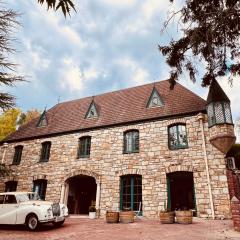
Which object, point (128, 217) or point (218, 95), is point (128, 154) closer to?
point (128, 217)

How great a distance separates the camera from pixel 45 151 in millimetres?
17188

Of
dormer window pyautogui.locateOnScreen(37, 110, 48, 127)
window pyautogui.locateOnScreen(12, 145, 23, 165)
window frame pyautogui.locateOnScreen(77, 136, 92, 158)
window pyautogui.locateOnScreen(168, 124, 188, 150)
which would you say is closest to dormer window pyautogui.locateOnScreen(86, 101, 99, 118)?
window frame pyautogui.locateOnScreen(77, 136, 92, 158)

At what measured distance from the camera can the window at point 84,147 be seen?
15.6 m

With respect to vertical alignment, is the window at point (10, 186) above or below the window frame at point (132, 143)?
below

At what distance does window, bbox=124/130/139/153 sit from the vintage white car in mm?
5306

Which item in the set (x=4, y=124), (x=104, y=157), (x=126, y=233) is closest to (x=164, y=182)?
(x=104, y=157)

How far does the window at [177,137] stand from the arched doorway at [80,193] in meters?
6.09

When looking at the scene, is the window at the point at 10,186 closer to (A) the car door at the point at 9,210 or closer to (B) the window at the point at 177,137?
(A) the car door at the point at 9,210

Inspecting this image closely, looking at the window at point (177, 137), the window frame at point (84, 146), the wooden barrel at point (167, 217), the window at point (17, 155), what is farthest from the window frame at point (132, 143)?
the window at point (17, 155)

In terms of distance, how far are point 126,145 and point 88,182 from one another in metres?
5.34

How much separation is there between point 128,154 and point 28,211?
6.21 m

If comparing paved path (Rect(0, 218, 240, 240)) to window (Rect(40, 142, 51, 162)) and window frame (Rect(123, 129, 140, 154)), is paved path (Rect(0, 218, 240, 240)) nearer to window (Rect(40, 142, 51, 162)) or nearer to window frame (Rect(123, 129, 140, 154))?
window frame (Rect(123, 129, 140, 154))

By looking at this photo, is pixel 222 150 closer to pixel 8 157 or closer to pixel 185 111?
pixel 185 111

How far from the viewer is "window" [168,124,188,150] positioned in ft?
43.5
